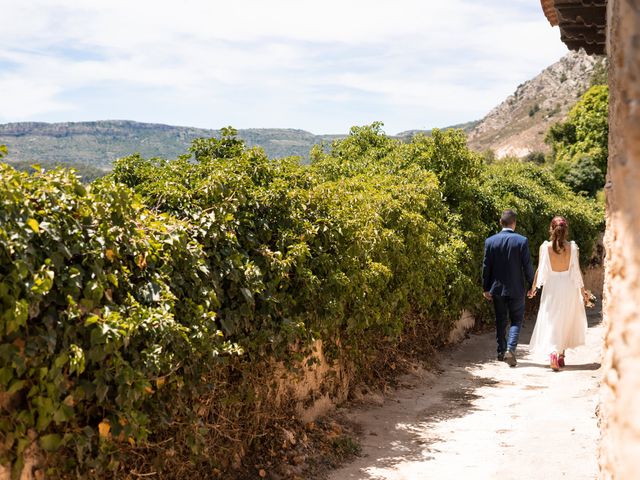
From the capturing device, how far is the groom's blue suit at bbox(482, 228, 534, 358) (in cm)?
942

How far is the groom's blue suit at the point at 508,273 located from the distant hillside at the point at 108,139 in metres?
98.4

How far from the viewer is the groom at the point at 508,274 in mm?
9422

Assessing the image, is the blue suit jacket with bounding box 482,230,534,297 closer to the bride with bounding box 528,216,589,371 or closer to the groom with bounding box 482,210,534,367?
the groom with bounding box 482,210,534,367

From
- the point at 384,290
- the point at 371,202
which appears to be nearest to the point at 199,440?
the point at 384,290

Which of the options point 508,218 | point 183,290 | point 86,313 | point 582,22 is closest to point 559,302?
point 508,218

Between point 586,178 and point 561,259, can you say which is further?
point 586,178

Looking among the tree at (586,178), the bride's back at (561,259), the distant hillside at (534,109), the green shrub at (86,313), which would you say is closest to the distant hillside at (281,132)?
the distant hillside at (534,109)

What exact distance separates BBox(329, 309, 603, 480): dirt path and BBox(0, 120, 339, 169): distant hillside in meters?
99.5

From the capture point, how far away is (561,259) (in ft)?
30.1

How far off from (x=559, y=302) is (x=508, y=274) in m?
0.72

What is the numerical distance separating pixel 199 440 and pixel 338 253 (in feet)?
7.63

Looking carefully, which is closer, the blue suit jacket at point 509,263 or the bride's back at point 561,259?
the bride's back at point 561,259

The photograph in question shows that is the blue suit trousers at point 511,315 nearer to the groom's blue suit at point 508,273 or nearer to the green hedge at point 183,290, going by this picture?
the groom's blue suit at point 508,273

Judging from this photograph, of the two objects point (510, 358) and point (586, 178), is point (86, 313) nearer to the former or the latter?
point (510, 358)
